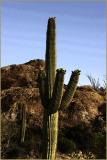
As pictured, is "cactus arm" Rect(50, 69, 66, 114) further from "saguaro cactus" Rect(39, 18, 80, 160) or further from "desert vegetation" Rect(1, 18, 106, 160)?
"desert vegetation" Rect(1, 18, 106, 160)

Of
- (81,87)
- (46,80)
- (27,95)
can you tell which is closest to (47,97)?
(46,80)

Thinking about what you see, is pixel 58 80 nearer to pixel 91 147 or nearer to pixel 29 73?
pixel 91 147

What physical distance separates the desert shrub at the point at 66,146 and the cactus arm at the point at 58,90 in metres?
12.0

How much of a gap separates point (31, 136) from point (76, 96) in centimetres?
506

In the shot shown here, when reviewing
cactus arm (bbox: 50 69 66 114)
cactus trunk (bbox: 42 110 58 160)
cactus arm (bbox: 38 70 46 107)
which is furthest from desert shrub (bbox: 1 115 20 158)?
cactus arm (bbox: 50 69 66 114)

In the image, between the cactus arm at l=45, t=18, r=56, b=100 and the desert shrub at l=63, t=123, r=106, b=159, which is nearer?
the cactus arm at l=45, t=18, r=56, b=100

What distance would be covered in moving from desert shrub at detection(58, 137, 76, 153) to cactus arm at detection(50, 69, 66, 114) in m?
12.0

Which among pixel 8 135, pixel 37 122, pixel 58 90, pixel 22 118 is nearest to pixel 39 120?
pixel 37 122

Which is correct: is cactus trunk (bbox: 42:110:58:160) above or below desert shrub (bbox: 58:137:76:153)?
above

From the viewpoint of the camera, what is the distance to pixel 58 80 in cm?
1370

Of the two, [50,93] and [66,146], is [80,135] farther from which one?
[50,93]

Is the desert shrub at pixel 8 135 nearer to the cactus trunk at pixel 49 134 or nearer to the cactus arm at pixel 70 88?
the cactus trunk at pixel 49 134

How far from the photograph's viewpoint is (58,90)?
13766 mm

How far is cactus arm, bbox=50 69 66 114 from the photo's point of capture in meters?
13.7
